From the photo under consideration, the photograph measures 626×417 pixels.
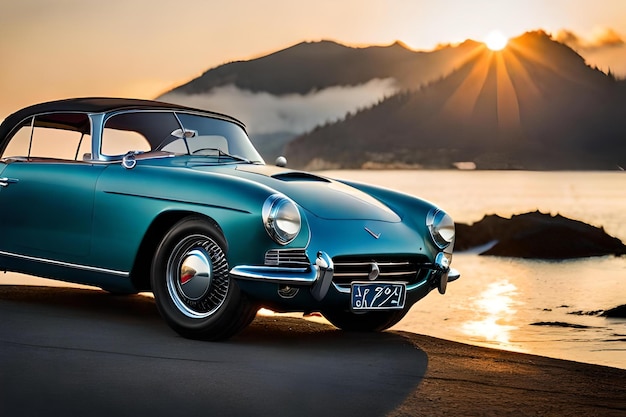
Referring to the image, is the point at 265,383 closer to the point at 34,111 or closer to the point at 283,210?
the point at 283,210

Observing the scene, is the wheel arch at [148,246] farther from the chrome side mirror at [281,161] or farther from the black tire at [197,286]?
the chrome side mirror at [281,161]

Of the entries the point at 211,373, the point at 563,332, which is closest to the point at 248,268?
the point at 211,373

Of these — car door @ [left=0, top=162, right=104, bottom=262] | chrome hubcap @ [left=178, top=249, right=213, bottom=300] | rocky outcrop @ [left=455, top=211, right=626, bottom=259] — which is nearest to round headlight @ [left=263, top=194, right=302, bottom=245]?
chrome hubcap @ [left=178, top=249, right=213, bottom=300]

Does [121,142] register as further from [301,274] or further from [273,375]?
[273,375]

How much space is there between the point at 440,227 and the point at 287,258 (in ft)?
4.82

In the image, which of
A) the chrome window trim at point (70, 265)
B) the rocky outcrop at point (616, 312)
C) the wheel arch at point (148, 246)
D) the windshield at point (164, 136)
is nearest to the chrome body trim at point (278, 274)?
the wheel arch at point (148, 246)

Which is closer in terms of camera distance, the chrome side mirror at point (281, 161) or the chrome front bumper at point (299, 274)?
the chrome front bumper at point (299, 274)

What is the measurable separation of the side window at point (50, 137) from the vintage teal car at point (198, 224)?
13mm

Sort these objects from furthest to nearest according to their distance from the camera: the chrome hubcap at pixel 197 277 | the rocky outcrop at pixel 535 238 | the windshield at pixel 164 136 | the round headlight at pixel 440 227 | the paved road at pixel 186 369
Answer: the rocky outcrop at pixel 535 238 < the windshield at pixel 164 136 < the round headlight at pixel 440 227 < the chrome hubcap at pixel 197 277 < the paved road at pixel 186 369

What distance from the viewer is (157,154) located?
7078 mm

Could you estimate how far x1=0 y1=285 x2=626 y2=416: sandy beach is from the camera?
4.33 m

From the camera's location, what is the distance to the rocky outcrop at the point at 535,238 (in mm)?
47969

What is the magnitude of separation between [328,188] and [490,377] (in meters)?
1.98

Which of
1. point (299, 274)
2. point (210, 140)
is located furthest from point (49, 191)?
point (299, 274)
